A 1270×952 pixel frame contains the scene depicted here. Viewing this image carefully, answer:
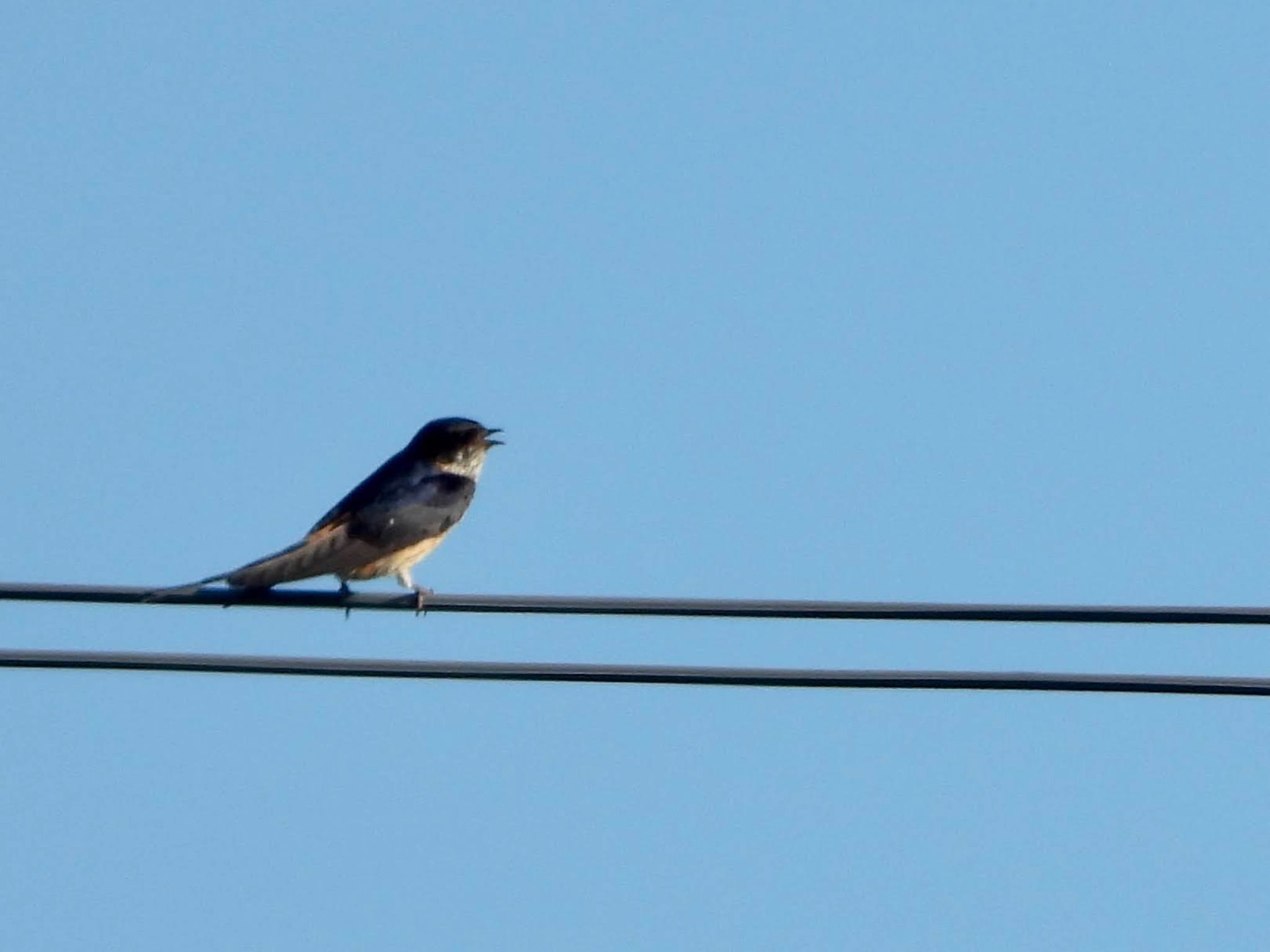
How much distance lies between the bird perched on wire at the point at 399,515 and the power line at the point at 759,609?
2059mm

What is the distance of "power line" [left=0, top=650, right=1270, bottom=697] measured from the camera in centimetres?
707

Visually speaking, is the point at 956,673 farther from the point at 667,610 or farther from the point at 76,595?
the point at 76,595

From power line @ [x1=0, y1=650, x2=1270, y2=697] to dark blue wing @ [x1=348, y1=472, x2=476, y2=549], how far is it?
429 centimetres

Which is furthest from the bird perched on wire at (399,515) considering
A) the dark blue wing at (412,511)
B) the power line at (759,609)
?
the power line at (759,609)

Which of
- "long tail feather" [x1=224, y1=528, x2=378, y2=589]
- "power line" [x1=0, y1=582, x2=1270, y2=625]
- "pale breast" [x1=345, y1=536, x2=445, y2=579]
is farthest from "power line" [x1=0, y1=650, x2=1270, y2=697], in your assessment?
"pale breast" [x1=345, y1=536, x2=445, y2=579]

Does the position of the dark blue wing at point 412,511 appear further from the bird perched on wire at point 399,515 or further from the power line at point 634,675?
the power line at point 634,675

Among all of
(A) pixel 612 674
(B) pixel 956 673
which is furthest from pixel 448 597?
(B) pixel 956 673

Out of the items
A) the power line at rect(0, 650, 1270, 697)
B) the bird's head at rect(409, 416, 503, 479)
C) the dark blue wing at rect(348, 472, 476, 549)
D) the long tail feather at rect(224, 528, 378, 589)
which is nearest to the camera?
the power line at rect(0, 650, 1270, 697)

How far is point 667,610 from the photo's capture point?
7.62 m

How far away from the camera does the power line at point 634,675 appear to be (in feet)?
23.2

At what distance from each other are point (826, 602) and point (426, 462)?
612cm

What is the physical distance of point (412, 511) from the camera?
12.5 m

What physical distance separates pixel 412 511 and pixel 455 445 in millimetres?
1195

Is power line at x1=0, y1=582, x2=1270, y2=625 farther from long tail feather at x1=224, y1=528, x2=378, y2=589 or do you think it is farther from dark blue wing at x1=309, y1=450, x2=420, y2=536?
dark blue wing at x1=309, y1=450, x2=420, y2=536
